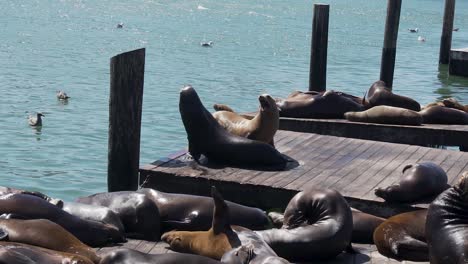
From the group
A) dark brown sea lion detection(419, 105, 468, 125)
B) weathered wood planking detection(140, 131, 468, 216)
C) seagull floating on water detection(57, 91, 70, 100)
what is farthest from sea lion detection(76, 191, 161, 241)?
seagull floating on water detection(57, 91, 70, 100)

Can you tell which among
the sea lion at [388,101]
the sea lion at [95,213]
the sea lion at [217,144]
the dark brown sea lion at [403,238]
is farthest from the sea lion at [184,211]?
the sea lion at [388,101]

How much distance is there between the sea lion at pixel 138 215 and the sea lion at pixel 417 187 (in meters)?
2.11

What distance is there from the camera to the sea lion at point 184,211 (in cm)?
658

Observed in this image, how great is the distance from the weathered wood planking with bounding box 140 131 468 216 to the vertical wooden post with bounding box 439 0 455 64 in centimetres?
1462

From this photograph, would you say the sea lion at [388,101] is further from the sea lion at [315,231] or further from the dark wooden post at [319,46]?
the sea lion at [315,231]

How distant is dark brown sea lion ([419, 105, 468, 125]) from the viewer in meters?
11.9

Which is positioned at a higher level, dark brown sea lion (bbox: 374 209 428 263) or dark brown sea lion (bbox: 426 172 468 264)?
dark brown sea lion (bbox: 426 172 468 264)

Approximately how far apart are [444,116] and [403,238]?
5.99 m

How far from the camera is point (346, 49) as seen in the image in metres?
34.9

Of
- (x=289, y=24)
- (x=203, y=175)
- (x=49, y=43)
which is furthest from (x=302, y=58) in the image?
(x=203, y=175)

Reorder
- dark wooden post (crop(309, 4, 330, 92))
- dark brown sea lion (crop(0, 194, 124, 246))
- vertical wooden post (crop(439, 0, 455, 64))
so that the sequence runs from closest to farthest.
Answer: dark brown sea lion (crop(0, 194, 124, 246))
dark wooden post (crop(309, 4, 330, 92))
vertical wooden post (crop(439, 0, 455, 64))

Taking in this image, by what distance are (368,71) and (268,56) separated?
4.55 m

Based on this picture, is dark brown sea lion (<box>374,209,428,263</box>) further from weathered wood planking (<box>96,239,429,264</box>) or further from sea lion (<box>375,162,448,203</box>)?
sea lion (<box>375,162,448,203</box>)

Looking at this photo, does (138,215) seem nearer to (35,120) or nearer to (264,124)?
(264,124)
